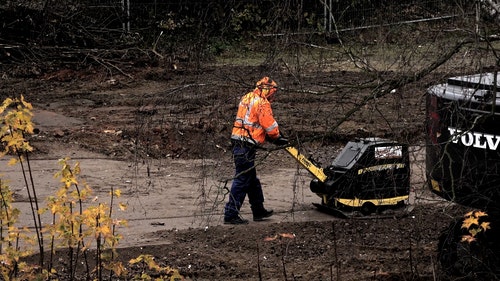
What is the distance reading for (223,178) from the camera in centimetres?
902

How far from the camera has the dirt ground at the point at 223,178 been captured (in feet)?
27.2

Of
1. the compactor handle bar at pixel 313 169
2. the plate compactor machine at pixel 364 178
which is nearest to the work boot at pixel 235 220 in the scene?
the plate compactor machine at pixel 364 178

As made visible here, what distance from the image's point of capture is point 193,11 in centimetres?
2234

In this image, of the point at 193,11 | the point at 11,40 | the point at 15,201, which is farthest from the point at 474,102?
the point at 193,11

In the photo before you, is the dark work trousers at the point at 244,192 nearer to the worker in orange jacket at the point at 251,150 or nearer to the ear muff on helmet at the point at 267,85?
the worker in orange jacket at the point at 251,150

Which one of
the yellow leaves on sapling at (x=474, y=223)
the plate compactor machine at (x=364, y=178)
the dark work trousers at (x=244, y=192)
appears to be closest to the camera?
the yellow leaves on sapling at (x=474, y=223)

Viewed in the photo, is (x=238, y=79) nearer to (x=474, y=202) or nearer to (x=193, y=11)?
(x=474, y=202)

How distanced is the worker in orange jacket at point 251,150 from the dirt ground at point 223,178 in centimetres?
17

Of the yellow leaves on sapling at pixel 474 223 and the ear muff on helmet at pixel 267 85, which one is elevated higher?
the ear muff on helmet at pixel 267 85

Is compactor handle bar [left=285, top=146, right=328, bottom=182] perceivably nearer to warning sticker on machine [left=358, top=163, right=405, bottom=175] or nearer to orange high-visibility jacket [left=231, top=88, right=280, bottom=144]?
orange high-visibility jacket [left=231, top=88, right=280, bottom=144]

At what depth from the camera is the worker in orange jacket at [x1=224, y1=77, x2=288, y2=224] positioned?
29.9 feet

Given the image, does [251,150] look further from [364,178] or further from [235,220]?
[235,220]

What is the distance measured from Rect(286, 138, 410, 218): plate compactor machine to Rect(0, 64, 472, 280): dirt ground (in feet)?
0.43

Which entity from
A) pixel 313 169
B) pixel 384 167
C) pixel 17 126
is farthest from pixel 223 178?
pixel 17 126
